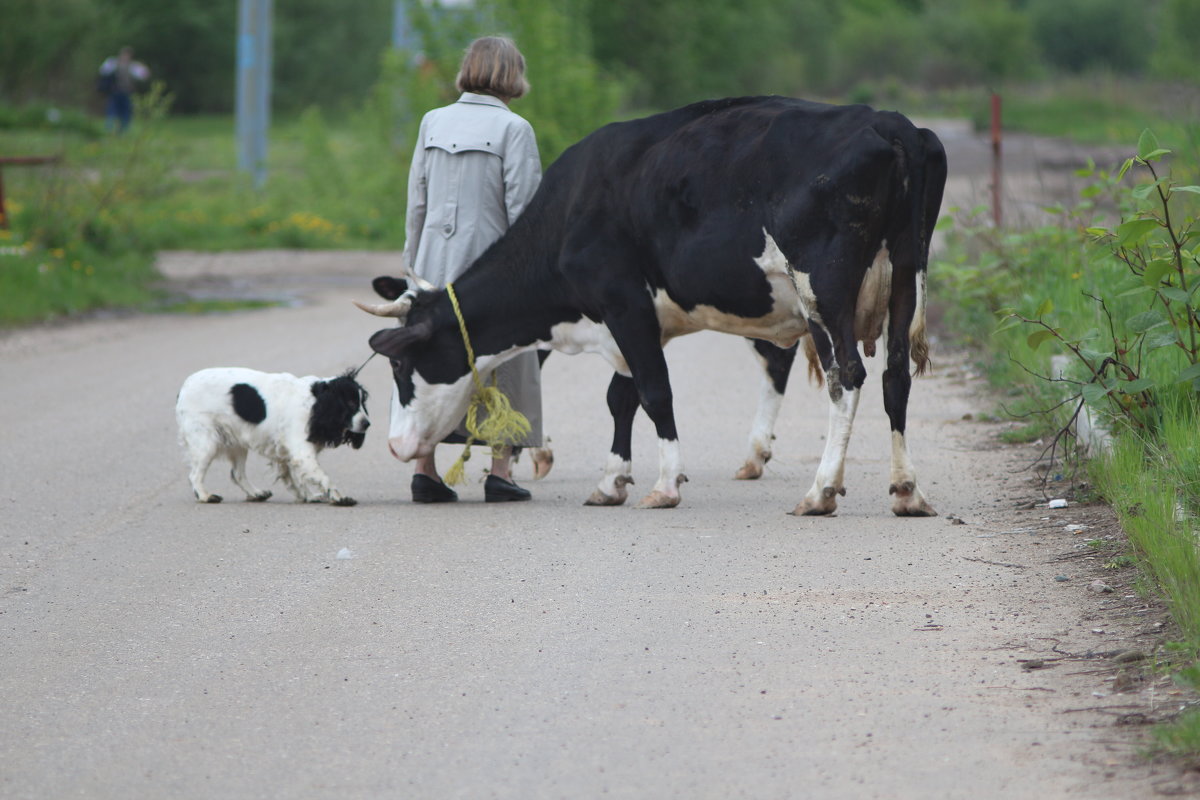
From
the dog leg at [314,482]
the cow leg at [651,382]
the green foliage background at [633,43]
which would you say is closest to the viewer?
the cow leg at [651,382]

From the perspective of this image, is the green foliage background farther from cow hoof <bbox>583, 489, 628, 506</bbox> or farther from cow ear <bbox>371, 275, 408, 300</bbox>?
cow hoof <bbox>583, 489, 628, 506</bbox>

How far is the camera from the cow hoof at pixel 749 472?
A: 8.65m

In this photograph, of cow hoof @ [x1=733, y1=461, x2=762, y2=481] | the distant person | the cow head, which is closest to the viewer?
the cow head

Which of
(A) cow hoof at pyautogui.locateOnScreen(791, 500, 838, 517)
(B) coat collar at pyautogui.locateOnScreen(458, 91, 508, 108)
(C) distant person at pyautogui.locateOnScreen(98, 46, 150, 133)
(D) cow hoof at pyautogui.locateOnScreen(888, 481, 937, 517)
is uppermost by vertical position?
(B) coat collar at pyautogui.locateOnScreen(458, 91, 508, 108)

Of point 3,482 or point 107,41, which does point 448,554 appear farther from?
point 107,41

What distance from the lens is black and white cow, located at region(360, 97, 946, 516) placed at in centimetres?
718

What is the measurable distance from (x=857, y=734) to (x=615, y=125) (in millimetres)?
4206

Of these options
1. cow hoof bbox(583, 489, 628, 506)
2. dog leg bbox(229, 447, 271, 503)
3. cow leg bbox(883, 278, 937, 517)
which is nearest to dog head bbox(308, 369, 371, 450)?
dog leg bbox(229, 447, 271, 503)

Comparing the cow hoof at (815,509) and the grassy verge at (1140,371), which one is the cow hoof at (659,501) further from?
the grassy verge at (1140,371)

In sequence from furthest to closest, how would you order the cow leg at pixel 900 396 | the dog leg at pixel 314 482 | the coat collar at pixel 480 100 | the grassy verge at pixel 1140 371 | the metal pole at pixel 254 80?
1. the metal pole at pixel 254 80
2. the coat collar at pixel 480 100
3. the dog leg at pixel 314 482
4. the cow leg at pixel 900 396
5. the grassy verge at pixel 1140 371

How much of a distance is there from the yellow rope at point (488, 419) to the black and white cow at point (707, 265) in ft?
0.16

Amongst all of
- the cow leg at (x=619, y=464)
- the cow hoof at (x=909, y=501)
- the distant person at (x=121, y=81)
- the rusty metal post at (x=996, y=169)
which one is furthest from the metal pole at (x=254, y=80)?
the cow hoof at (x=909, y=501)

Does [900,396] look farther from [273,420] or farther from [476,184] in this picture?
[273,420]

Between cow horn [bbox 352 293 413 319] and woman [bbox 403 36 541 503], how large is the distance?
0.30 meters
